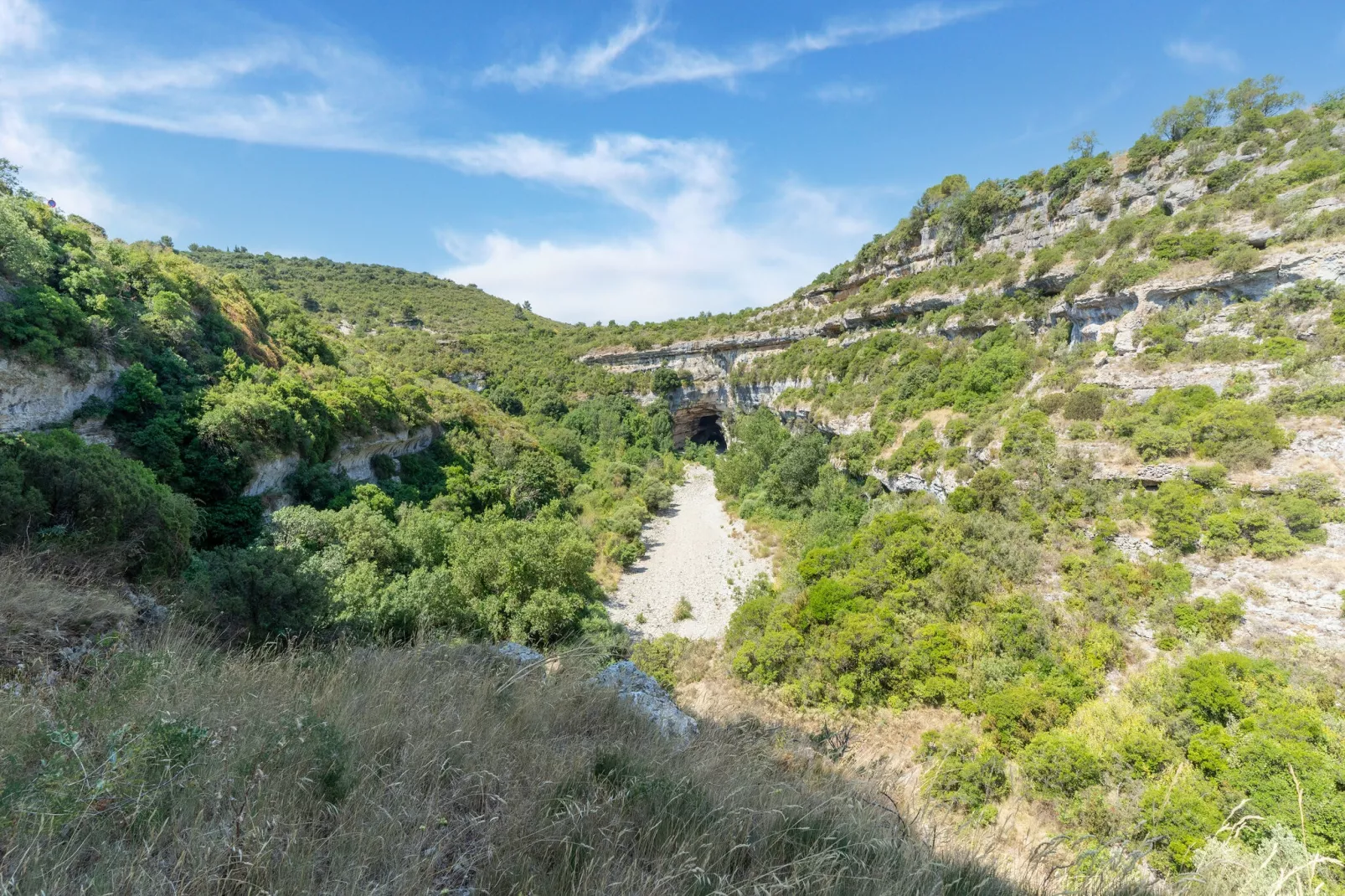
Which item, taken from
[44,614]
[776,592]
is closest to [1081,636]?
[776,592]

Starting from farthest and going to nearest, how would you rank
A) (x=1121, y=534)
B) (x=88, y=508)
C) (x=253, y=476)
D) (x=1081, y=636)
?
(x=253, y=476) → (x=1121, y=534) → (x=1081, y=636) → (x=88, y=508)

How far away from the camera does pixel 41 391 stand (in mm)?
9828

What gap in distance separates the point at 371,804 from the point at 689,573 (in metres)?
19.1

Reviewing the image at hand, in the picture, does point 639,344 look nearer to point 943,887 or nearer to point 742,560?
point 742,560

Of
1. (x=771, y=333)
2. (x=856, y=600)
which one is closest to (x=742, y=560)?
(x=856, y=600)

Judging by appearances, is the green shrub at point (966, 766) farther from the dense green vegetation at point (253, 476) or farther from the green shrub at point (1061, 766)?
the dense green vegetation at point (253, 476)

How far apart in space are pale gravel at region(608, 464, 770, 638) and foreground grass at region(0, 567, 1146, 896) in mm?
13309

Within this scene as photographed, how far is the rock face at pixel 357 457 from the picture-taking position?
44.3 feet

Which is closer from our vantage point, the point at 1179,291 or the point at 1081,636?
the point at 1081,636

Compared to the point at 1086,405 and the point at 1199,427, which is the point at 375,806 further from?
the point at 1086,405

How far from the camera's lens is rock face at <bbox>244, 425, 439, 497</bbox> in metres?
13.5

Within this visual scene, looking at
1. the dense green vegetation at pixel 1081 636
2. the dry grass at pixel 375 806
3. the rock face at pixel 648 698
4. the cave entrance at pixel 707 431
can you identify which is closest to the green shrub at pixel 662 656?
the dense green vegetation at pixel 1081 636

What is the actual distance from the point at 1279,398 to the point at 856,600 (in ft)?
36.4

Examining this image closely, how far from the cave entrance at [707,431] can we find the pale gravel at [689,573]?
20125mm
